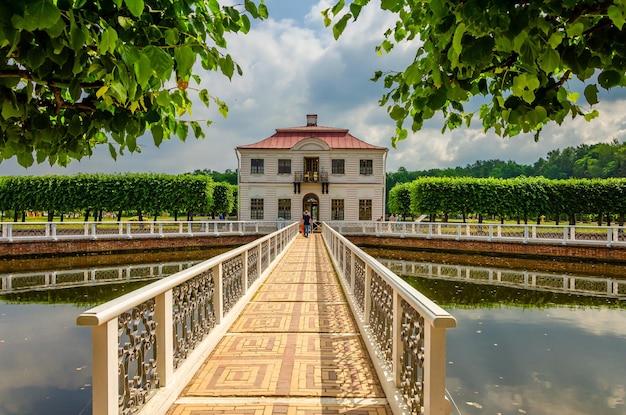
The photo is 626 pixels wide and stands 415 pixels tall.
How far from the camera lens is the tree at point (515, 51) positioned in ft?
7.11

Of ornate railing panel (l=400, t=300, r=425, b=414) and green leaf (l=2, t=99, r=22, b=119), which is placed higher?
green leaf (l=2, t=99, r=22, b=119)

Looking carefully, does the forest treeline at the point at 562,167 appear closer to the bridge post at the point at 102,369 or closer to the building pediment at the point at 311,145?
the building pediment at the point at 311,145

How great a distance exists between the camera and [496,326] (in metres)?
10.1

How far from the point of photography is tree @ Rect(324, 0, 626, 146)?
217 cm

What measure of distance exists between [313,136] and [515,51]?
3744 cm

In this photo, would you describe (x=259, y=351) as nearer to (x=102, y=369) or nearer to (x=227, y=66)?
(x=102, y=369)

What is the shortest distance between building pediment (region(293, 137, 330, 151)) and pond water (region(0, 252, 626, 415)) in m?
24.5

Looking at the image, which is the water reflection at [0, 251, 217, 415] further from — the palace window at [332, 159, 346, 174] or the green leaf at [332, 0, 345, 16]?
the palace window at [332, 159, 346, 174]

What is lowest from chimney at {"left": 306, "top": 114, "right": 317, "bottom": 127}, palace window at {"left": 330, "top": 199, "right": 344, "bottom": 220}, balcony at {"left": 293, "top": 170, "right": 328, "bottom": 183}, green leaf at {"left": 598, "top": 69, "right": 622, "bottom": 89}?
palace window at {"left": 330, "top": 199, "right": 344, "bottom": 220}

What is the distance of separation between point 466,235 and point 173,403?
85.8ft

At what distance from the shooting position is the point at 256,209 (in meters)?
37.6

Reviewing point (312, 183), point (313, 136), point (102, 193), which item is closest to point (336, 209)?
point (312, 183)

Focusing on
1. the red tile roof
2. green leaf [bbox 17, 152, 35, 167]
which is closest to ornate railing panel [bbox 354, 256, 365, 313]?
green leaf [bbox 17, 152, 35, 167]

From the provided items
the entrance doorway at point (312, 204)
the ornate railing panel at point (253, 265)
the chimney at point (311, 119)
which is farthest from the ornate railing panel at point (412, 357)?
the chimney at point (311, 119)
